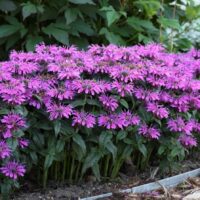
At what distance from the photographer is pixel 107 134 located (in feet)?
10.3

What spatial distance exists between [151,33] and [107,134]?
1593 millimetres

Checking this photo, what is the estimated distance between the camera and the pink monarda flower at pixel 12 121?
2916 millimetres

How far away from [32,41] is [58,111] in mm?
1249

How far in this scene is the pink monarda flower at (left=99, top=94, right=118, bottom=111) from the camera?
10.2ft

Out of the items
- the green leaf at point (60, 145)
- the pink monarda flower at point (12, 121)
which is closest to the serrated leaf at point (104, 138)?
the green leaf at point (60, 145)

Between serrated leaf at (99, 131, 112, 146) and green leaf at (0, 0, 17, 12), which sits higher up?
green leaf at (0, 0, 17, 12)

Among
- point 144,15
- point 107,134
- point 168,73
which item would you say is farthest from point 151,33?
point 107,134

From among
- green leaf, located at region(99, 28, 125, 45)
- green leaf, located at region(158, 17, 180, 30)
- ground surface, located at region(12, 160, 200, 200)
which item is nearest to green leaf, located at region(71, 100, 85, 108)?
ground surface, located at region(12, 160, 200, 200)

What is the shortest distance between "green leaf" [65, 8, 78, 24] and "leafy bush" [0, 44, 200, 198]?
23.7 inches

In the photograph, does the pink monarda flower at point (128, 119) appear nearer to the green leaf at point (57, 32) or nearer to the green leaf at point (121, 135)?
the green leaf at point (121, 135)

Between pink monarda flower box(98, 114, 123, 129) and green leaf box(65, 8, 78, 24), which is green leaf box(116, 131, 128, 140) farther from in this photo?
green leaf box(65, 8, 78, 24)

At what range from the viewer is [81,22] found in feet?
14.0

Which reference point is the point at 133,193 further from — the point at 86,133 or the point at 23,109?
the point at 23,109

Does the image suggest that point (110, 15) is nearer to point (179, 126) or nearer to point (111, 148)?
point (179, 126)
